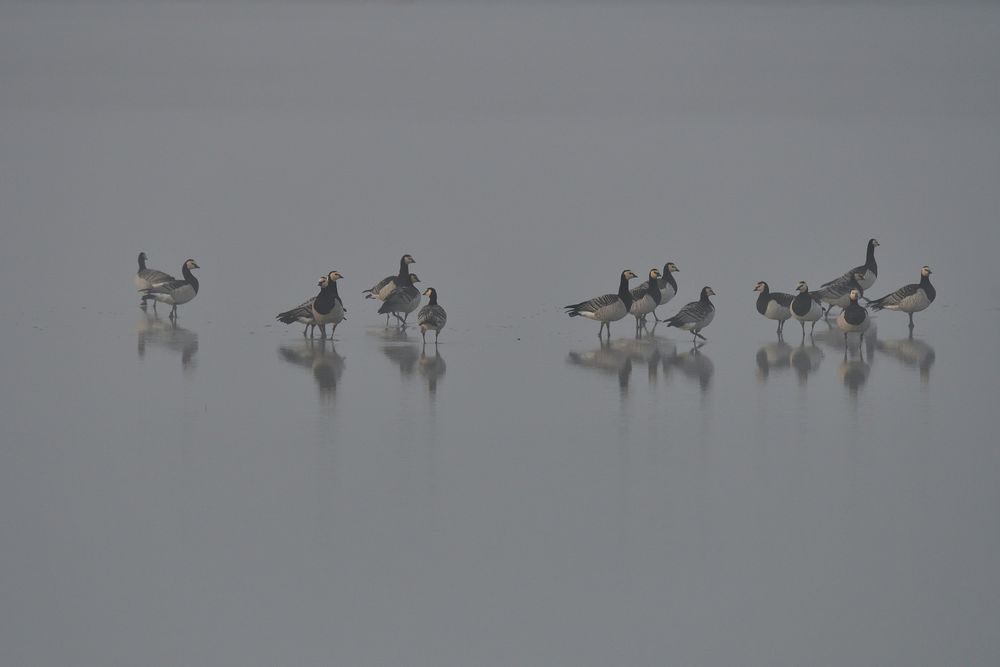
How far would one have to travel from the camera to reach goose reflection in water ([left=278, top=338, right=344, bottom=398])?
11.2 m

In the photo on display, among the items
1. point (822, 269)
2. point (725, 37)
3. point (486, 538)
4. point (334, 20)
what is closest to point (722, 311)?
point (822, 269)

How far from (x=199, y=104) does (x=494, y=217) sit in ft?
61.3

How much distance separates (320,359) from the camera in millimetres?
12312

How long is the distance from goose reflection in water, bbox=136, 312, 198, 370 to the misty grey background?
119 millimetres

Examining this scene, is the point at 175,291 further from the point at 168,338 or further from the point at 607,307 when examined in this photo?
the point at 607,307

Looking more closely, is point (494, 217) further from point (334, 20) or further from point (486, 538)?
point (334, 20)

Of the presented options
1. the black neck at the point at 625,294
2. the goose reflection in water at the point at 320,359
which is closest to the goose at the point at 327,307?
the goose reflection in water at the point at 320,359

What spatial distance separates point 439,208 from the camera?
76.7ft

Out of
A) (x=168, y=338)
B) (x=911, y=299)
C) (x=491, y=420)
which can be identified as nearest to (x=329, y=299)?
(x=168, y=338)

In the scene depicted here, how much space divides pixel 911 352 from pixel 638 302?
98.8 inches

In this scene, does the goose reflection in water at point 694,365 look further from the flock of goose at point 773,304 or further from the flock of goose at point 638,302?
the flock of goose at point 638,302

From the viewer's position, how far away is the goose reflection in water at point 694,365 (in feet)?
37.7

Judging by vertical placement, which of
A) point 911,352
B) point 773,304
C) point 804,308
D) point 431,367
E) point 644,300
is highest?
point 644,300

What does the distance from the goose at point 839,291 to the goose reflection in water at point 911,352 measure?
2.73ft
